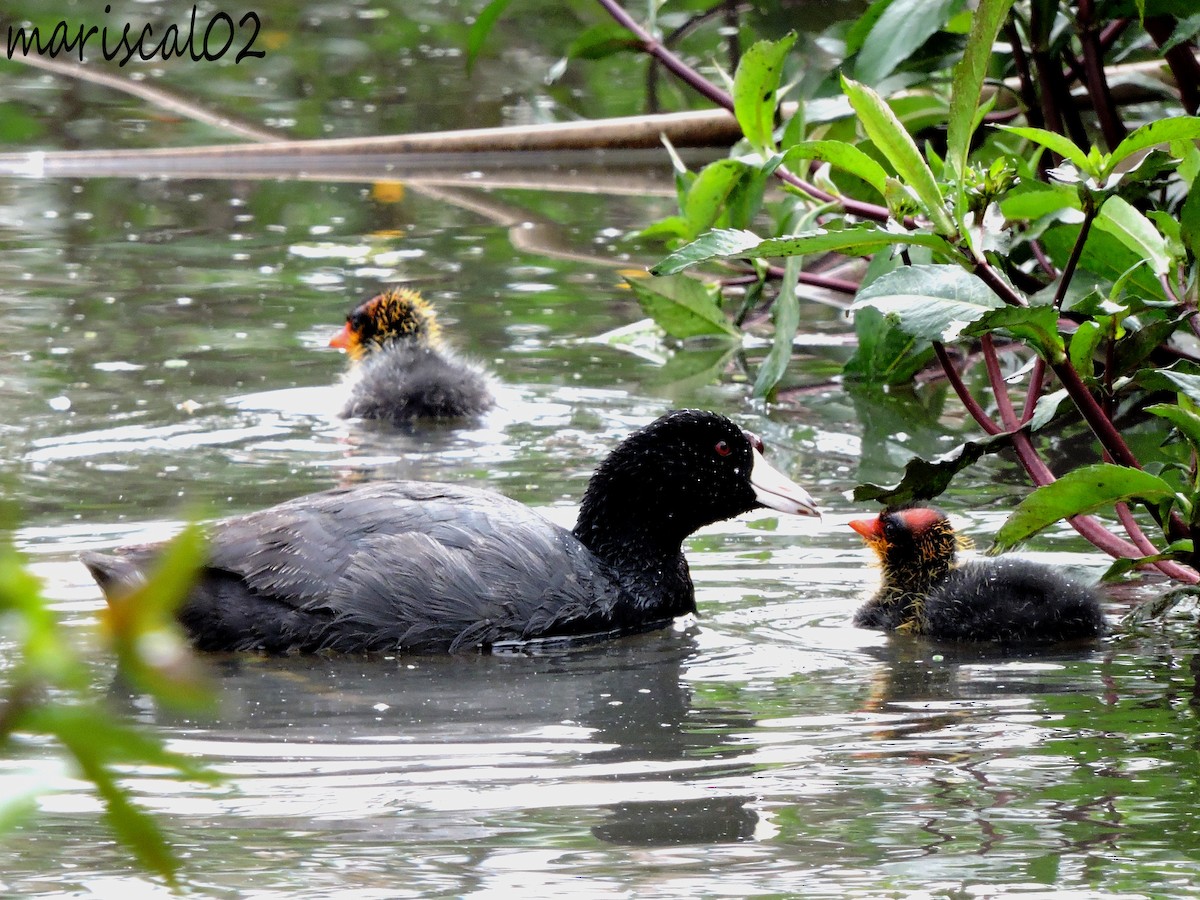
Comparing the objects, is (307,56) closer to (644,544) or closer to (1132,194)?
(644,544)

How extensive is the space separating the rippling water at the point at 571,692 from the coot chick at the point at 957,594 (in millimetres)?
101

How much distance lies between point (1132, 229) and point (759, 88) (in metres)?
1.64

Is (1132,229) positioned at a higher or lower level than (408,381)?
higher

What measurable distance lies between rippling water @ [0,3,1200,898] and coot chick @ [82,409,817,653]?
0.09 m

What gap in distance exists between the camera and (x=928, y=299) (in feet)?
12.0

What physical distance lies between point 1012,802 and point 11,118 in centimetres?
1092

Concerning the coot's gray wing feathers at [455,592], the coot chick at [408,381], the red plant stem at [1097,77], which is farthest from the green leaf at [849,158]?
the coot chick at [408,381]

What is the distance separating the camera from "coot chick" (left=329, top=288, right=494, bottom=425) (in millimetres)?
7004

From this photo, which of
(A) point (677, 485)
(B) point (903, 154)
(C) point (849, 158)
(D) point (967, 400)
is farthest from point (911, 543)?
(B) point (903, 154)

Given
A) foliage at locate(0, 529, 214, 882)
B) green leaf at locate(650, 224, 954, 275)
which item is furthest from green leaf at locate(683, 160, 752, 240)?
Result: foliage at locate(0, 529, 214, 882)

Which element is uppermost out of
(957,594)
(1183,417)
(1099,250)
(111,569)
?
(1099,250)

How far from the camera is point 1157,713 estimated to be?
3.78 meters

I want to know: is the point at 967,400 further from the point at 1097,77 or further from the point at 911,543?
the point at 1097,77

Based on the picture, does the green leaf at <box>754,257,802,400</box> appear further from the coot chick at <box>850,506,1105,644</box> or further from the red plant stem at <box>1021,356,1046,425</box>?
the red plant stem at <box>1021,356,1046,425</box>
